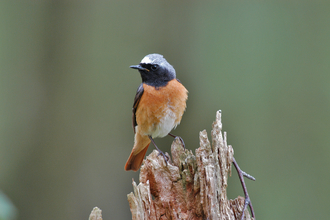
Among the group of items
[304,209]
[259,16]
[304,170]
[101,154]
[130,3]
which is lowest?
[304,209]

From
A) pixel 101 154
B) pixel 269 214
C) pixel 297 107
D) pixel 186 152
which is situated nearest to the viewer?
pixel 186 152

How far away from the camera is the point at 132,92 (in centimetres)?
591

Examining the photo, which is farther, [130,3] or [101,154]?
[130,3]

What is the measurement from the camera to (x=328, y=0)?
6.38 metres

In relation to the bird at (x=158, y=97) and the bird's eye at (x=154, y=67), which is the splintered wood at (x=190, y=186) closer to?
the bird at (x=158, y=97)

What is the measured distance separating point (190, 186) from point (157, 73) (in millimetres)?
1358

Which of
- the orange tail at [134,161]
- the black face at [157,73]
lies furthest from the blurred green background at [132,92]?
the black face at [157,73]

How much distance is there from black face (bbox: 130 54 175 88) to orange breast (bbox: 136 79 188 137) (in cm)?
5

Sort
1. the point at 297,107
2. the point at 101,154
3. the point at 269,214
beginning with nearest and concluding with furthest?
the point at 269,214 → the point at 101,154 → the point at 297,107

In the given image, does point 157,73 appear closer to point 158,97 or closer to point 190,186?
point 158,97

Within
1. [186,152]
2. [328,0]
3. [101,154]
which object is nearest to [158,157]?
[186,152]

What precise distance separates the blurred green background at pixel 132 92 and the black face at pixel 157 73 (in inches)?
76.9

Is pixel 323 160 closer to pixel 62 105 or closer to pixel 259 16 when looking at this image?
pixel 259 16

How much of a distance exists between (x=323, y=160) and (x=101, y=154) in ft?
13.5
